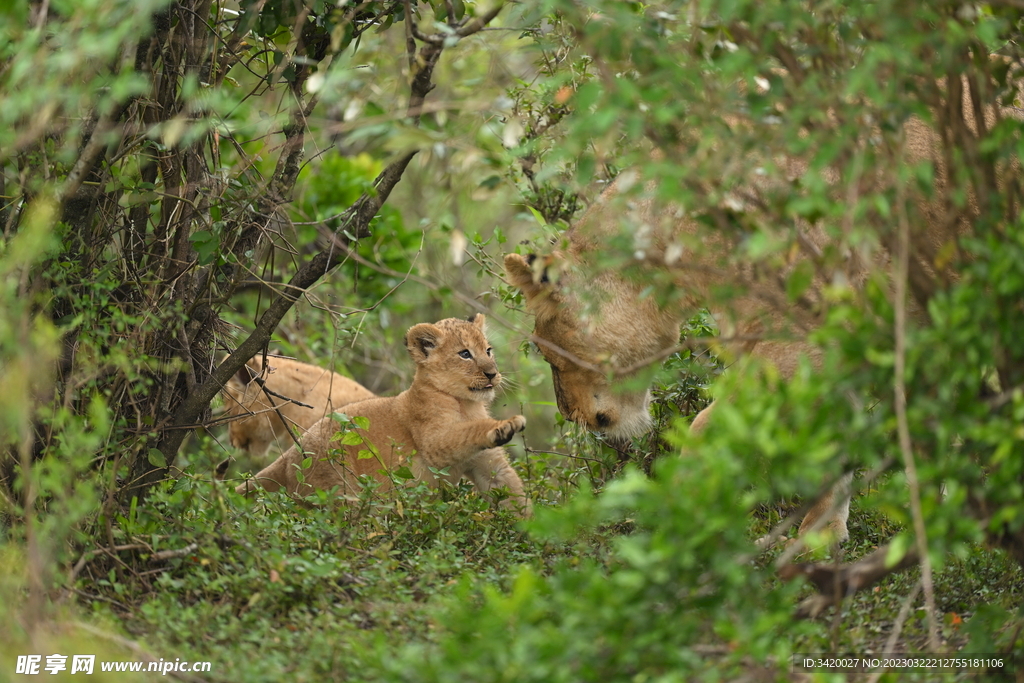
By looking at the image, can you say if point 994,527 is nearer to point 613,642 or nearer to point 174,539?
point 613,642

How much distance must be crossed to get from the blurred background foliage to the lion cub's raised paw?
375mm

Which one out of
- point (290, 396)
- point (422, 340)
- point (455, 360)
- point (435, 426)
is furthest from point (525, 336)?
point (290, 396)

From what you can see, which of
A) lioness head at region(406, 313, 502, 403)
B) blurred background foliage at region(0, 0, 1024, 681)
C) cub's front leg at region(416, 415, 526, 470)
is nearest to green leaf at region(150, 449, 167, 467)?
blurred background foliage at region(0, 0, 1024, 681)

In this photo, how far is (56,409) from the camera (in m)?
4.07

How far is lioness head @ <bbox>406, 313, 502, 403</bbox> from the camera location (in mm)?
6086

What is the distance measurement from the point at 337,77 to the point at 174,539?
2.03 meters

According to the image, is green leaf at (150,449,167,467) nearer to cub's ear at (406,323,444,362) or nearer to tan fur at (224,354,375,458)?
cub's ear at (406,323,444,362)

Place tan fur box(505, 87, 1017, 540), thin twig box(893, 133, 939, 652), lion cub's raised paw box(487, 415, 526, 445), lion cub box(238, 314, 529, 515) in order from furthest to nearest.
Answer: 1. lion cub box(238, 314, 529, 515)
2. lion cub's raised paw box(487, 415, 526, 445)
3. tan fur box(505, 87, 1017, 540)
4. thin twig box(893, 133, 939, 652)

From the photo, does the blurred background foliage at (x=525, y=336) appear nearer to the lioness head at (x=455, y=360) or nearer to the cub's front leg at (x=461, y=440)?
the cub's front leg at (x=461, y=440)

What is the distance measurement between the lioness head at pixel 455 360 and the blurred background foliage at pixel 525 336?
2.01 ft

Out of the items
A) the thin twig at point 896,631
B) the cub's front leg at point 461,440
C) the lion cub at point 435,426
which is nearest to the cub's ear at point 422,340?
the lion cub at point 435,426

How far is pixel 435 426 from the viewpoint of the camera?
592 cm

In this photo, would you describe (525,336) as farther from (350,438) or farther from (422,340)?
(422,340)

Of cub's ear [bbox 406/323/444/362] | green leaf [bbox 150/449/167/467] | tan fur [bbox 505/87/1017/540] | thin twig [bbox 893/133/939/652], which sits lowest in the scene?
cub's ear [bbox 406/323/444/362]
